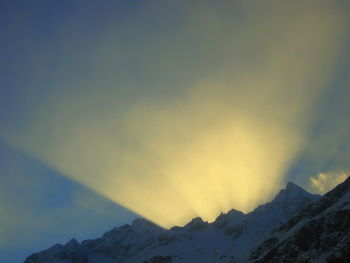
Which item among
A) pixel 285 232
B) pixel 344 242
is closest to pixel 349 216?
pixel 344 242

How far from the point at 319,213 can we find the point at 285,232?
2216cm

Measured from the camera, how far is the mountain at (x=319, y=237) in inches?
5785

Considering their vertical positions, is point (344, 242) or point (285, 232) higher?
point (285, 232)

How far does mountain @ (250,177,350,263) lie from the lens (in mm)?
146938

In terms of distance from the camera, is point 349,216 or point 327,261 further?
point 349,216

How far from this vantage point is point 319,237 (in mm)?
160125

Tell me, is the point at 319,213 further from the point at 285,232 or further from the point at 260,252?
the point at 260,252

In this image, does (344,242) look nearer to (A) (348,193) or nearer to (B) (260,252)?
(A) (348,193)

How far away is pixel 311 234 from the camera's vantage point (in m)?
166

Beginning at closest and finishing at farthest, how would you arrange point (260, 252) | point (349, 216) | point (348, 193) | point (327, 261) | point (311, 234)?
1. point (327, 261)
2. point (349, 216)
3. point (311, 234)
4. point (348, 193)
5. point (260, 252)

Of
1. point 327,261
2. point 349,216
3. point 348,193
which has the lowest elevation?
point 327,261

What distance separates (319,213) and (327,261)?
A: 43.9m

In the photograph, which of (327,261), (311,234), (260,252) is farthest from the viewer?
(260,252)

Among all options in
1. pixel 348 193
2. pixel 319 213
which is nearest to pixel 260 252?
pixel 319 213
